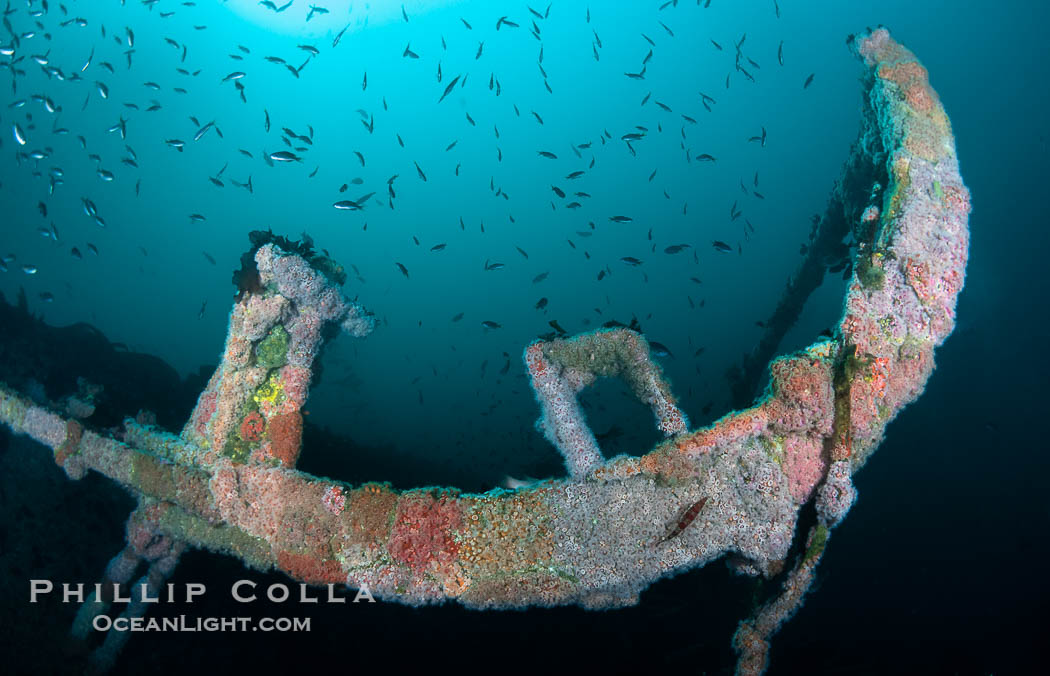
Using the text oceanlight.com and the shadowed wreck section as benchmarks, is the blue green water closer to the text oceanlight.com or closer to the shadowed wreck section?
the text oceanlight.com

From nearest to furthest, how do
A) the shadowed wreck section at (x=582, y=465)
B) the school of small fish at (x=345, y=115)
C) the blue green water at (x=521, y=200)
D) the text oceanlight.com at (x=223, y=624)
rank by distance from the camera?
1. the shadowed wreck section at (x=582, y=465)
2. the text oceanlight.com at (x=223, y=624)
3. the blue green water at (x=521, y=200)
4. the school of small fish at (x=345, y=115)

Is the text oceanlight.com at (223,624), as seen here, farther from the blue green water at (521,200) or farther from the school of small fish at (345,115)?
the school of small fish at (345,115)

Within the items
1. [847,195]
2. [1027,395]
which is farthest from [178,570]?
[1027,395]

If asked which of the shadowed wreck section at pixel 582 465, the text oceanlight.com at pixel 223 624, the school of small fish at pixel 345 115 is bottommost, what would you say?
the school of small fish at pixel 345 115

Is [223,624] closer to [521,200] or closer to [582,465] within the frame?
[582,465]

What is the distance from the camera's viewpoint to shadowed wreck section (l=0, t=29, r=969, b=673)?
3471 millimetres

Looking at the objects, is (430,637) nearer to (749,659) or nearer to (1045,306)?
(749,659)

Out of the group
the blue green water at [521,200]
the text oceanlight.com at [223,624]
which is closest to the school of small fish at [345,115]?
the blue green water at [521,200]

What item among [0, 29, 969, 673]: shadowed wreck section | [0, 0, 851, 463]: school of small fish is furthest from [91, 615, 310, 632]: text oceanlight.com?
[0, 0, 851, 463]: school of small fish

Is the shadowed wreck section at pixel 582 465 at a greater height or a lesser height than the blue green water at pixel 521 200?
greater

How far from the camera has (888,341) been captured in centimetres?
409

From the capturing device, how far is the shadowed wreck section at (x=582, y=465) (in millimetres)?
3471

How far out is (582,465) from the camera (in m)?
3.92

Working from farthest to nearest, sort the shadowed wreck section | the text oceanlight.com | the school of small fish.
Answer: the school of small fish
the text oceanlight.com
the shadowed wreck section
